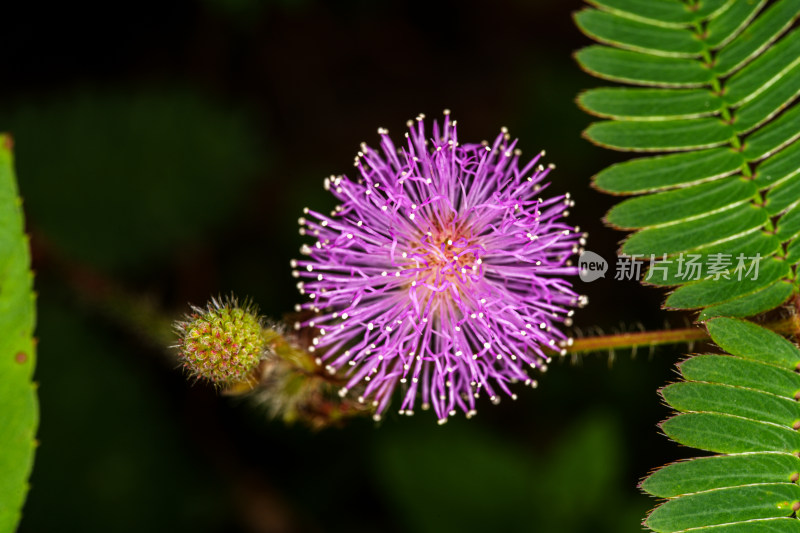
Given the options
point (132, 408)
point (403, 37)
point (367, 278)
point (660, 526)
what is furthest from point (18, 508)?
point (403, 37)

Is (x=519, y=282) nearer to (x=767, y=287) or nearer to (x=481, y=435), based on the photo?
(x=767, y=287)

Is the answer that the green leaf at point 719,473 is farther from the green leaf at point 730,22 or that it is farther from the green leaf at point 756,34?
the green leaf at point 730,22

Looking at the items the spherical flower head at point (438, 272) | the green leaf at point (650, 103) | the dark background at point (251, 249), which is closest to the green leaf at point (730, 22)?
the green leaf at point (650, 103)

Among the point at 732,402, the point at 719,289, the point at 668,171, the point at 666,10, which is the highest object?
the point at 666,10

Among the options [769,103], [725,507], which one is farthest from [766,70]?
[725,507]

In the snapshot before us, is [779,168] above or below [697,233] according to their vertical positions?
above

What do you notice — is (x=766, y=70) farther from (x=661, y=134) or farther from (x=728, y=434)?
(x=728, y=434)
